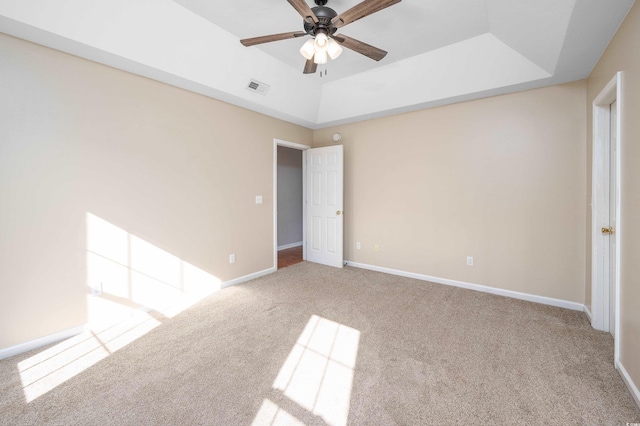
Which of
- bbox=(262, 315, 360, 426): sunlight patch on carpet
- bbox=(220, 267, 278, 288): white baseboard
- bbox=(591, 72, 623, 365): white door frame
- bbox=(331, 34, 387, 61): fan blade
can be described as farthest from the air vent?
bbox=(591, 72, 623, 365): white door frame

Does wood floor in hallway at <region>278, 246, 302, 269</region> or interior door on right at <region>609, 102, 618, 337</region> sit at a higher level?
interior door on right at <region>609, 102, 618, 337</region>

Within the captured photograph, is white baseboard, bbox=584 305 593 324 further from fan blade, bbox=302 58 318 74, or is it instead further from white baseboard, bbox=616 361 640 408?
fan blade, bbox=302 58 318 74

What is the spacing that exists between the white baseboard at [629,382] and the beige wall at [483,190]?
4.34 ft

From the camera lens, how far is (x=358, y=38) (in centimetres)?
280

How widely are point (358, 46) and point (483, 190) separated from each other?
2455 mm

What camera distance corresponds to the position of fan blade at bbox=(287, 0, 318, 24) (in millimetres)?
1674

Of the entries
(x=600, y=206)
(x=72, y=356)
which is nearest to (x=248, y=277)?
(x=72, y=356)

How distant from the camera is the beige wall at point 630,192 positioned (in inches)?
65.3

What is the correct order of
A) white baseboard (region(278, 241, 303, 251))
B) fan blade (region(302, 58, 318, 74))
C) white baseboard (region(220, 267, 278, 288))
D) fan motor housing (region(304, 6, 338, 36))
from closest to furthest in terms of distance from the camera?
fan motor housing (region(304, 6, 338, 36)), fan blade (region(302, 58, 318, 74)), white baseboard (region(220, 267, 278, 288)), white baseboard (region(278, 241, 303, 251))

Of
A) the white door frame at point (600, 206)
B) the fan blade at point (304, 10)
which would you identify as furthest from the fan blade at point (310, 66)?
the white door frame at point (600, 206)

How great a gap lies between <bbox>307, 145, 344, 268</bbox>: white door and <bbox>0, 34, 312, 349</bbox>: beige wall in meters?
1.60

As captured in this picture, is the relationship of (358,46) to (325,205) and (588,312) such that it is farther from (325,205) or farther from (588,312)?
(588,312)

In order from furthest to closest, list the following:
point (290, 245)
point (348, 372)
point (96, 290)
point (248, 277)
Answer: point (290, 245)
point (248, 277)
point (96, 290)
point (348, 372)

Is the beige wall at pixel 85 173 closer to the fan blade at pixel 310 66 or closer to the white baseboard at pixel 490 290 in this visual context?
the fan blade at pixel 310 66
